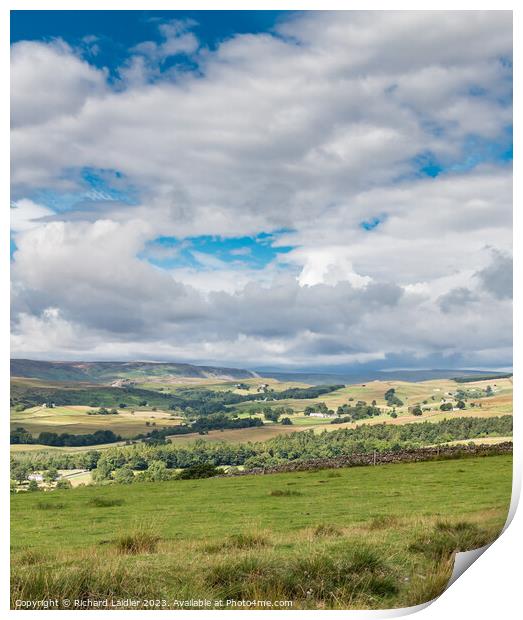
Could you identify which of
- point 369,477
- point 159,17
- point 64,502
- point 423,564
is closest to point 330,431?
point 369,477

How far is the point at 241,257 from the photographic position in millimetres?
7863

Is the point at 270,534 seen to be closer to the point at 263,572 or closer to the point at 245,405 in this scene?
the point at 263,572

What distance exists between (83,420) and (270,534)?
269 cm

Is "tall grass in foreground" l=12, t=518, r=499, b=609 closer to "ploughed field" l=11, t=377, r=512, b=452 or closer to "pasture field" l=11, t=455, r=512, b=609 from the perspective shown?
"pasture field" l=11, t=455, r=512, b=609

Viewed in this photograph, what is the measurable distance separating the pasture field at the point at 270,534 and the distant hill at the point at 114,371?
53.4 inches

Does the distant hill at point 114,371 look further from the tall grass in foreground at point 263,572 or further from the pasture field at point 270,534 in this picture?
the tall grass in foreground at point 263,572

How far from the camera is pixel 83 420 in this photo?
24.3 ft

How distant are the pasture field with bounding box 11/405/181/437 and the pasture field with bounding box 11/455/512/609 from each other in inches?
30.1

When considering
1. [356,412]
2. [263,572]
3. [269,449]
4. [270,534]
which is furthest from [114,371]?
[356,412]

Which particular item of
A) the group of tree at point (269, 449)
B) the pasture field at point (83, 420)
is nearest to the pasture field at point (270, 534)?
the group of tree at point (269, 449)
